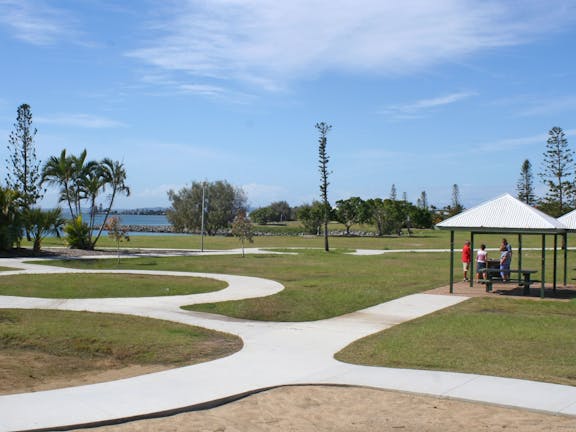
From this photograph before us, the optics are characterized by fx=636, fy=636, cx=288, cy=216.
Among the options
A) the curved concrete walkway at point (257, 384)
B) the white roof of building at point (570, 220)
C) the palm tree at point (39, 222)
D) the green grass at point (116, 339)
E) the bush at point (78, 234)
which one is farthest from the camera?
the bush at point (78, 234)

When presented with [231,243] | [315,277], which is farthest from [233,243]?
[315,277]

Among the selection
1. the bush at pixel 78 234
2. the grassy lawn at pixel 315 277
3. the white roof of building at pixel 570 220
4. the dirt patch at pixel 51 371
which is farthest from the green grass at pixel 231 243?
the dirt patch at pixel 51 371

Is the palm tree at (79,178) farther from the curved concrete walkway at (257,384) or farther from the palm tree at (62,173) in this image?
the curved concrete walkway at (257,384)

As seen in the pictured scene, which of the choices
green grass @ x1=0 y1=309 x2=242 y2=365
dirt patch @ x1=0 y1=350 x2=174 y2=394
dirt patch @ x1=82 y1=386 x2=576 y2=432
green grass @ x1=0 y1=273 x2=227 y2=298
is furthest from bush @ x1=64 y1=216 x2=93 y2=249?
dirt patch @ x1=82 y1=386 x2=576 y2=432

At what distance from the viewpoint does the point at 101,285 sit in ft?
64.7

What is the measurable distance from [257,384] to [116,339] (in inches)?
144

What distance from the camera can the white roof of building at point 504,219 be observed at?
18656 mm

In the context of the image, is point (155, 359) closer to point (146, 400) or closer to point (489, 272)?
point (146, 400)

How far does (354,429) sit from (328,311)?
8.30 meters

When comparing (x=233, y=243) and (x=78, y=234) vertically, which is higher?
(x=78, y=234)

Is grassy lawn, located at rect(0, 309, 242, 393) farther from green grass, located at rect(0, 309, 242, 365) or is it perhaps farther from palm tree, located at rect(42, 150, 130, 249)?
palm tree, located at rect(42, 150, 130, 249)

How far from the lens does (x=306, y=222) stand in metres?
76.0

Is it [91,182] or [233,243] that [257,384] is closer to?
[91,182]

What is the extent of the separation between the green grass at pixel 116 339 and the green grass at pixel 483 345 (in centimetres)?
247
